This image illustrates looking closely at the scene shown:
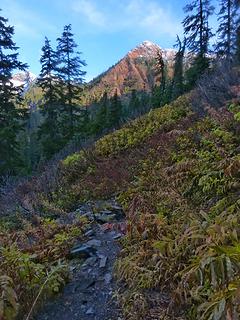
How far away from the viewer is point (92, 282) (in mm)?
4828

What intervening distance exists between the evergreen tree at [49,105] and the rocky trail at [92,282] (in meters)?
21.2

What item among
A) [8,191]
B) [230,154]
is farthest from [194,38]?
[230,154]

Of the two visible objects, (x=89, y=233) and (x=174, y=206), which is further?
(x=89, y=233)

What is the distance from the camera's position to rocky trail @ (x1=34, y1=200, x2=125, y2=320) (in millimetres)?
4230

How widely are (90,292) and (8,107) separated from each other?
58.2 ft

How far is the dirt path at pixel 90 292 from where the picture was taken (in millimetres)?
4207

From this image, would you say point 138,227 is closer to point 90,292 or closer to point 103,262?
point 103,262

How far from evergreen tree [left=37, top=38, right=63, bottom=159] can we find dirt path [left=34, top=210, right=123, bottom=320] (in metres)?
21.9

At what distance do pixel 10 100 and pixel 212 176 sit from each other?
57.9 feet

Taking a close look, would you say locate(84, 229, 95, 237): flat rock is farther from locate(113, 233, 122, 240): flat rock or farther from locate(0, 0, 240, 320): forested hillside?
locate(113, 233, 122, 240): flat rock

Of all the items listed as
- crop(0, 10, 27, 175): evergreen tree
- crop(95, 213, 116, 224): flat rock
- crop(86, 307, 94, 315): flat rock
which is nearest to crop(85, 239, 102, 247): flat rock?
crop(95, 213, 116, 224): flat rock

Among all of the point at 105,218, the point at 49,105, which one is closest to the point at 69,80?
the point at 49,105

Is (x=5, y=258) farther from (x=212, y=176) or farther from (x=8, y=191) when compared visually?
(x=8, y=191)

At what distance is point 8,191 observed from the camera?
1225 centimetres
